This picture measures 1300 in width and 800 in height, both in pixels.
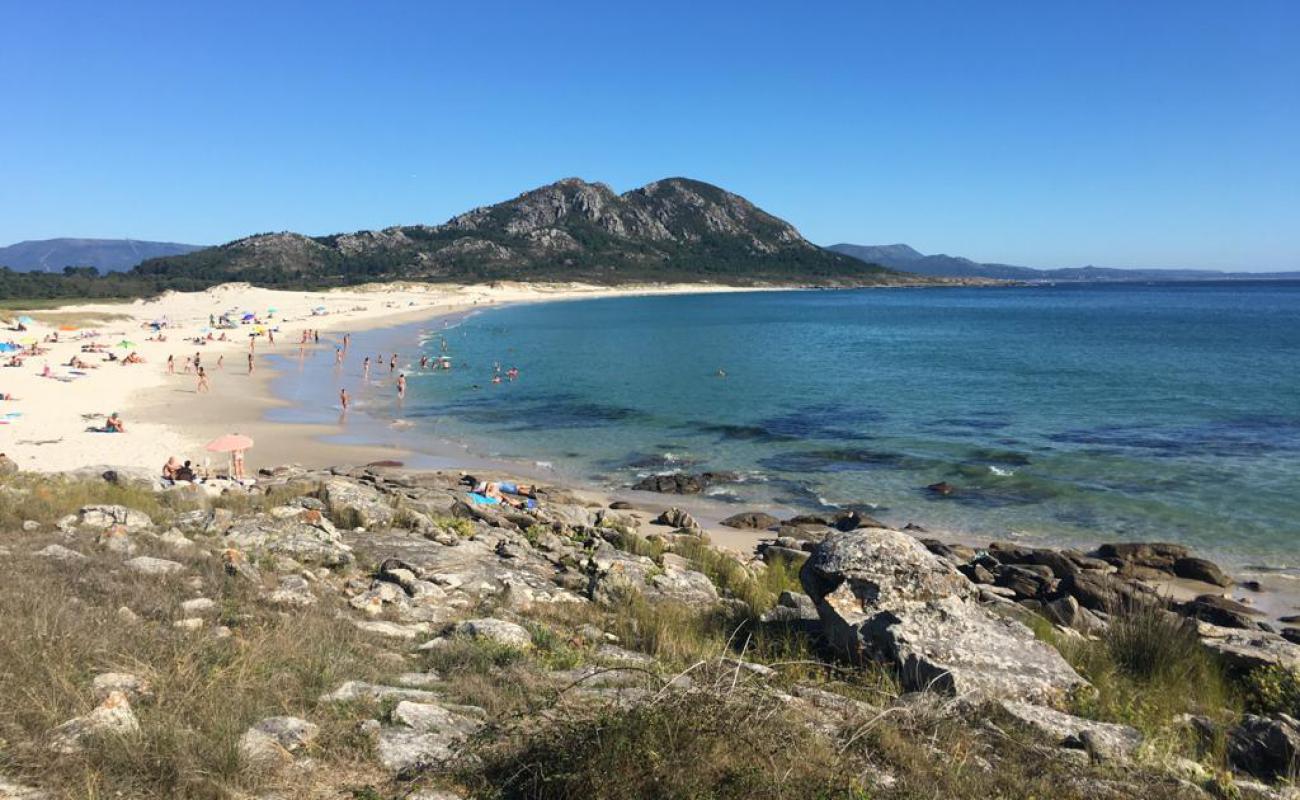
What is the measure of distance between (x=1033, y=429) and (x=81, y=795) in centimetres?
3143

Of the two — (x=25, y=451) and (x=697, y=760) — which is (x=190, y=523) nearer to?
(x=697, y=760)

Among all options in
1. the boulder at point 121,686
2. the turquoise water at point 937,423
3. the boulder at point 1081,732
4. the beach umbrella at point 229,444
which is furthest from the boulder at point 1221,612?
the beach umbrella at point 229,444

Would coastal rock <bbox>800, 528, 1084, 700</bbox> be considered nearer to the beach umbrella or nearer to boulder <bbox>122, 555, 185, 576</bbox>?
boulder <bbox>122, 555, 185, 576</bbox>

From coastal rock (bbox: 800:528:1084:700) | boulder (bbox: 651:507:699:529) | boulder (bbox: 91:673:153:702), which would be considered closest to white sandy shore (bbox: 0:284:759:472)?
boulder (bbox: 651:507:699:529)

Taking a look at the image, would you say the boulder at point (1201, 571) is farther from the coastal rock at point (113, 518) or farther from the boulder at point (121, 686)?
the coastal rock at point (113, 518)

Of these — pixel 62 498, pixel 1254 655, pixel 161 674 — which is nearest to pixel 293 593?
pixel 161 674

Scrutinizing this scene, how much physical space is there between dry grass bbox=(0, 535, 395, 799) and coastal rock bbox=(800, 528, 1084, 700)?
420cm

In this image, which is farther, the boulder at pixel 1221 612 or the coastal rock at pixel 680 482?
the coastal rock at pixel 680 482

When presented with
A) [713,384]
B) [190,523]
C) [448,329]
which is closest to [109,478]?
[190,523]

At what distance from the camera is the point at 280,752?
14.4 ft

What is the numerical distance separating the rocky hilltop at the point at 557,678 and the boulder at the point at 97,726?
0.02 metres

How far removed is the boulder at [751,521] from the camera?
61.4ft

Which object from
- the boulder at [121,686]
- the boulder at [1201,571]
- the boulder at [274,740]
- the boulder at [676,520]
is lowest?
the boulder at [1201,571]

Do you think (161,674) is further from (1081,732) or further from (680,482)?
(680,482)
